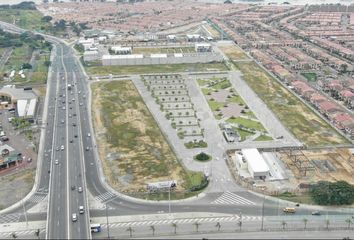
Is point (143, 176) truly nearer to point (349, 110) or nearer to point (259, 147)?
point (259, 147)

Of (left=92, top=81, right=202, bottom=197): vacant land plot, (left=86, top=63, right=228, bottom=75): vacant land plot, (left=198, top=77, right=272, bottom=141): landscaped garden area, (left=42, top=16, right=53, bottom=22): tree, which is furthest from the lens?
(left=42, top=16, right=53, bottom=22): tree

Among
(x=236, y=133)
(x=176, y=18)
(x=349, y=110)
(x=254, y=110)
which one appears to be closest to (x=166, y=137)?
(x=236, y=133)

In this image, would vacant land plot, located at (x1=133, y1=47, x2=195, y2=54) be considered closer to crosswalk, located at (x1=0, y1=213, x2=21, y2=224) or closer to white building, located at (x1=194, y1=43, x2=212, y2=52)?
white building, located at (x1=194, y1=43, x2=212, y2=52)

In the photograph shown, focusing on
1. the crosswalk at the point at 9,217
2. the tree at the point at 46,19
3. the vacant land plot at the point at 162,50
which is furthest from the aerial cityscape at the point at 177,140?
the tree at the point at 46,19

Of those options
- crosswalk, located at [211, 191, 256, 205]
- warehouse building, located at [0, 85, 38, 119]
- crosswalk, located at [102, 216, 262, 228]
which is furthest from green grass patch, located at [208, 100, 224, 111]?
crosswalk, located at [102, 216, 262, 228]

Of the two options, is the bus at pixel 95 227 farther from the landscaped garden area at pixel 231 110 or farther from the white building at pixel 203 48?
the white building at pixel 203 48

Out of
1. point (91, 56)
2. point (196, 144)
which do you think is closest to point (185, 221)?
point (196, 144)
